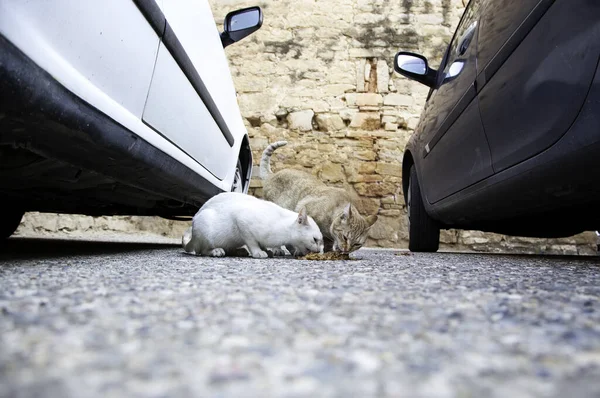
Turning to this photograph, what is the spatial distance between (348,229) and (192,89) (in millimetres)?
1370

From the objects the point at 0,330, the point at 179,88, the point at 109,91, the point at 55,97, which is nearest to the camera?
the point at 0,330

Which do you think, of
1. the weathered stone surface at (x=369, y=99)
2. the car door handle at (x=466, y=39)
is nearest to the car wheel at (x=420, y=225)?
the car door handle at (x=466, y=39)

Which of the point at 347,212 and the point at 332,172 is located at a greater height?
the point at 332,172

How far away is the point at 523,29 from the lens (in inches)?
59.2

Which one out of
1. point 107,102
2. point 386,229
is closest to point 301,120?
point 386,229

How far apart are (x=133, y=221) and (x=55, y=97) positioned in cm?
451

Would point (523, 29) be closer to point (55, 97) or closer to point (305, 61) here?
point (55, 97)

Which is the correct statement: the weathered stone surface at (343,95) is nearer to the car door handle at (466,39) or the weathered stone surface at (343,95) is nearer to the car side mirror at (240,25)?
the car side mirror at (240,25)

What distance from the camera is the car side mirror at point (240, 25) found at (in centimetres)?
286

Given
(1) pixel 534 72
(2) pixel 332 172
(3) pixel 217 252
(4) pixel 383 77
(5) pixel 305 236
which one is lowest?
(3) pixel 217 252

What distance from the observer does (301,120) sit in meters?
5.38

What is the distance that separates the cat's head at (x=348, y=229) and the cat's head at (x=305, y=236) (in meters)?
0.45

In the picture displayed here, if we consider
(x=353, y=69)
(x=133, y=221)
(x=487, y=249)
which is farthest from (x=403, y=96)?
(x=133, y=221)

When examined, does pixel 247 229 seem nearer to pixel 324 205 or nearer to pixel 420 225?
pixel 324 205
